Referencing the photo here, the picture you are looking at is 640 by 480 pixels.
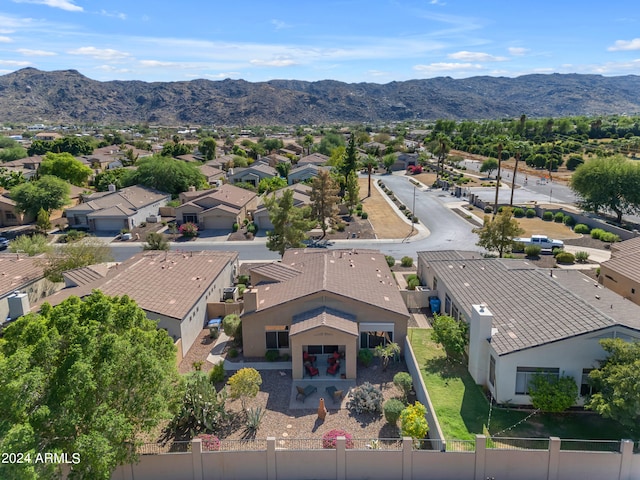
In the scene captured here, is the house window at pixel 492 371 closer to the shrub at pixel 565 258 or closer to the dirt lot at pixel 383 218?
the shrub at pixel 565 258

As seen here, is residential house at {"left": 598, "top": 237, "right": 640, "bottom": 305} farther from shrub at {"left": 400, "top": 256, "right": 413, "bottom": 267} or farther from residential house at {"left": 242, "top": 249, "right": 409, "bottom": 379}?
residential house at {"left": 242, "top": 249, "right": 409, "bottom": 379}

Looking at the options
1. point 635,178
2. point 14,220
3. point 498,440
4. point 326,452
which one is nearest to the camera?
point 326,452

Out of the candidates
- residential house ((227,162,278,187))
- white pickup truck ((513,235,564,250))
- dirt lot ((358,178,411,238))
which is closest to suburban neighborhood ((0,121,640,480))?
white pickup truck ((513,235,564,250))

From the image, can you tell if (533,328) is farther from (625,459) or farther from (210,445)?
(210,445)

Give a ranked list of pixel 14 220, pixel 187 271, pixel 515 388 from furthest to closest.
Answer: pixel 14 220 → pixel 187 271 → pixel 515 388

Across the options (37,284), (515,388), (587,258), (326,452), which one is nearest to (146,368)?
(326,452)

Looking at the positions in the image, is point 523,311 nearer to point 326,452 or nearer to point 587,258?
point 326,452

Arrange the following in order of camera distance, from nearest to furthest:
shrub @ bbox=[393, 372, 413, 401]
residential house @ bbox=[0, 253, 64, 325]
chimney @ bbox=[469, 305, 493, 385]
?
chimney @ bbox=[469, 305, 493, 385]
shrub @ bbox=[393, 372, 413, 401]
residential house @ bbox=[0, 253, 64, 325]
